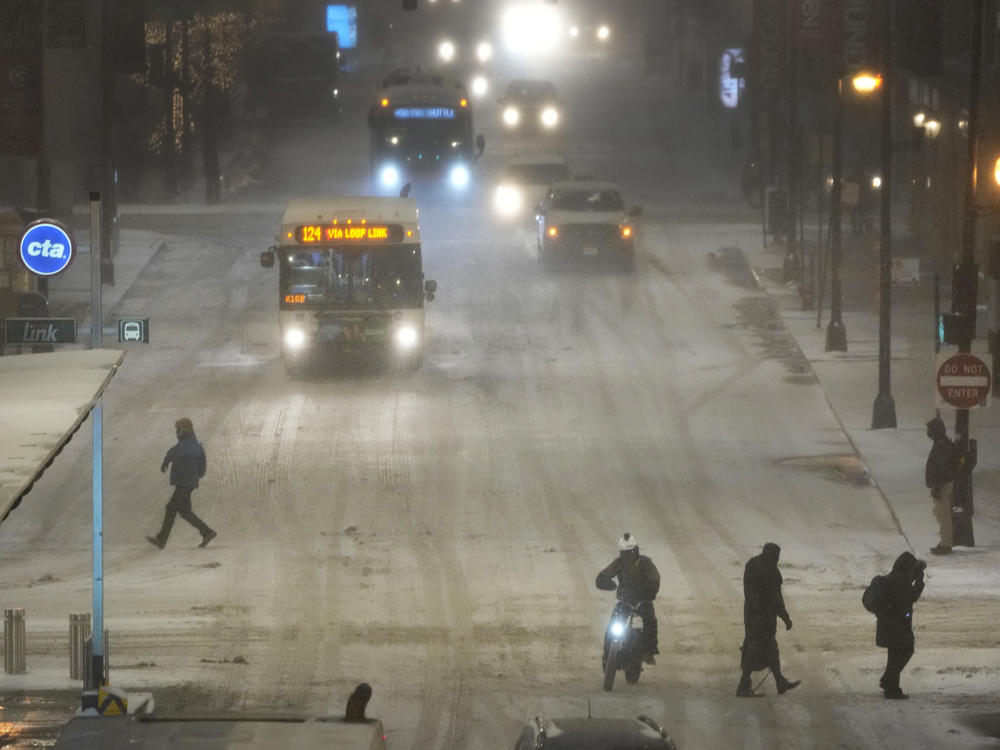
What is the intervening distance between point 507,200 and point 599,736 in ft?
139

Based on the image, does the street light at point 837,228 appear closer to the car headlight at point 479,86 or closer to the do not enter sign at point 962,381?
the do not enter sign at point 962,381

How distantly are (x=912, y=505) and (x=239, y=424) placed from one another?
1021cm

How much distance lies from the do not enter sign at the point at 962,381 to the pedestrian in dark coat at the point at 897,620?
21.8 ft

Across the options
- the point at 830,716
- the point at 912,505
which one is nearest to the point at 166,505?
the point at 912,505

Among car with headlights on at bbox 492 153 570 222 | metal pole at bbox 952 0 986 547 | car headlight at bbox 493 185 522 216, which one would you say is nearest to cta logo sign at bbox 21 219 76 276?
metal pole at bbox 952 0 986 547

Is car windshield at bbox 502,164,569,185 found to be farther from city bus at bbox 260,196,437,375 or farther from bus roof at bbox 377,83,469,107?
city bus at bbox 260,196,437,375

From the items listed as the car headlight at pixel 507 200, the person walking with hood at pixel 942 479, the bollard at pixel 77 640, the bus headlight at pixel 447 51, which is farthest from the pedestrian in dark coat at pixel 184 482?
the bus headlight at pixel 447 51

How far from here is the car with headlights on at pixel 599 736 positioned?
10.3 metres

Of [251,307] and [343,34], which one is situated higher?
[343,34]

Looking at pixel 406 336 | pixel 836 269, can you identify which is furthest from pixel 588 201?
pixel 406 336

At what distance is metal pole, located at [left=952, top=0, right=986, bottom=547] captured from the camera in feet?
71.9

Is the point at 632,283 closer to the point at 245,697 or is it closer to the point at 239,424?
the point at 239,424

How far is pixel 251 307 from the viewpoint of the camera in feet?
126

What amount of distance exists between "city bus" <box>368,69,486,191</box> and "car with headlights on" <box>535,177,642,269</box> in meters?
12.6
